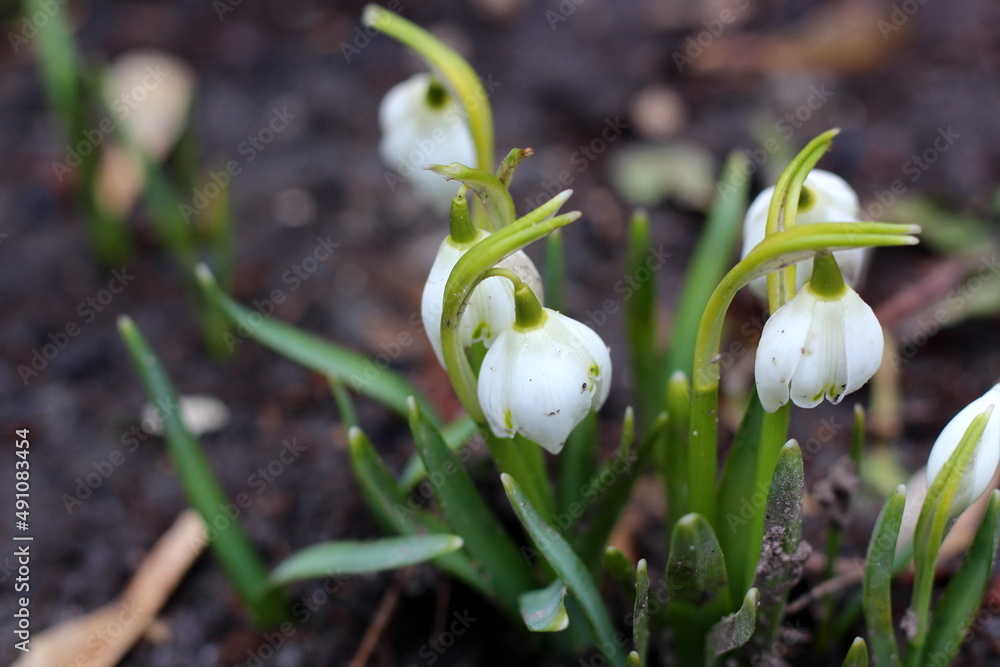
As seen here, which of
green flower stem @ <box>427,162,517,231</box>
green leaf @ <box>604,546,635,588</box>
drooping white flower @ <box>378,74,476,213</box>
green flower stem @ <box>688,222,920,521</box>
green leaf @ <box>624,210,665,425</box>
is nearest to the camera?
green flower stem @ <box>688,222,920,521</box>

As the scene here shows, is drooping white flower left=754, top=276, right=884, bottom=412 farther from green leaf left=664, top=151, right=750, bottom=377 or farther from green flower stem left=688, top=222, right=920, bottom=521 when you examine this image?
green leaf left=664, top=151, right=750, bottom=377

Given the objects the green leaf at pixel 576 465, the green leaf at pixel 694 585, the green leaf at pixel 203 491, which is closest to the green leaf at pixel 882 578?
the green leaf at pixel 694 585

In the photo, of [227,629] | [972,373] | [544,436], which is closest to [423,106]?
[544,436]

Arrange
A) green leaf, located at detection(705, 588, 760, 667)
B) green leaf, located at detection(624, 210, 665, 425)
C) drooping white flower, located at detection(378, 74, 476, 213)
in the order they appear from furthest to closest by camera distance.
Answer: green leaf, located at detection(624, 210, 665, 425) → drooping white flower, located at detection(378, 74, 476, 213) → green leaf, located at detection(705, 588, 760, 667)

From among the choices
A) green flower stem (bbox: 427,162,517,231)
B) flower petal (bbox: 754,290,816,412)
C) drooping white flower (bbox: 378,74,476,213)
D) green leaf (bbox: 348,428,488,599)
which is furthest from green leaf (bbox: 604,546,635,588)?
drooping white flower (bbox: 378,74,476,213)

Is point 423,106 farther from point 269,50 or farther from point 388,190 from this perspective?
point 269,50

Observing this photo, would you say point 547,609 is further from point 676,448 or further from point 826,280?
point 826,280

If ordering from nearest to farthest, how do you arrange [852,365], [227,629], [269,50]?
[852,365] → [227,629] → [269,50]
